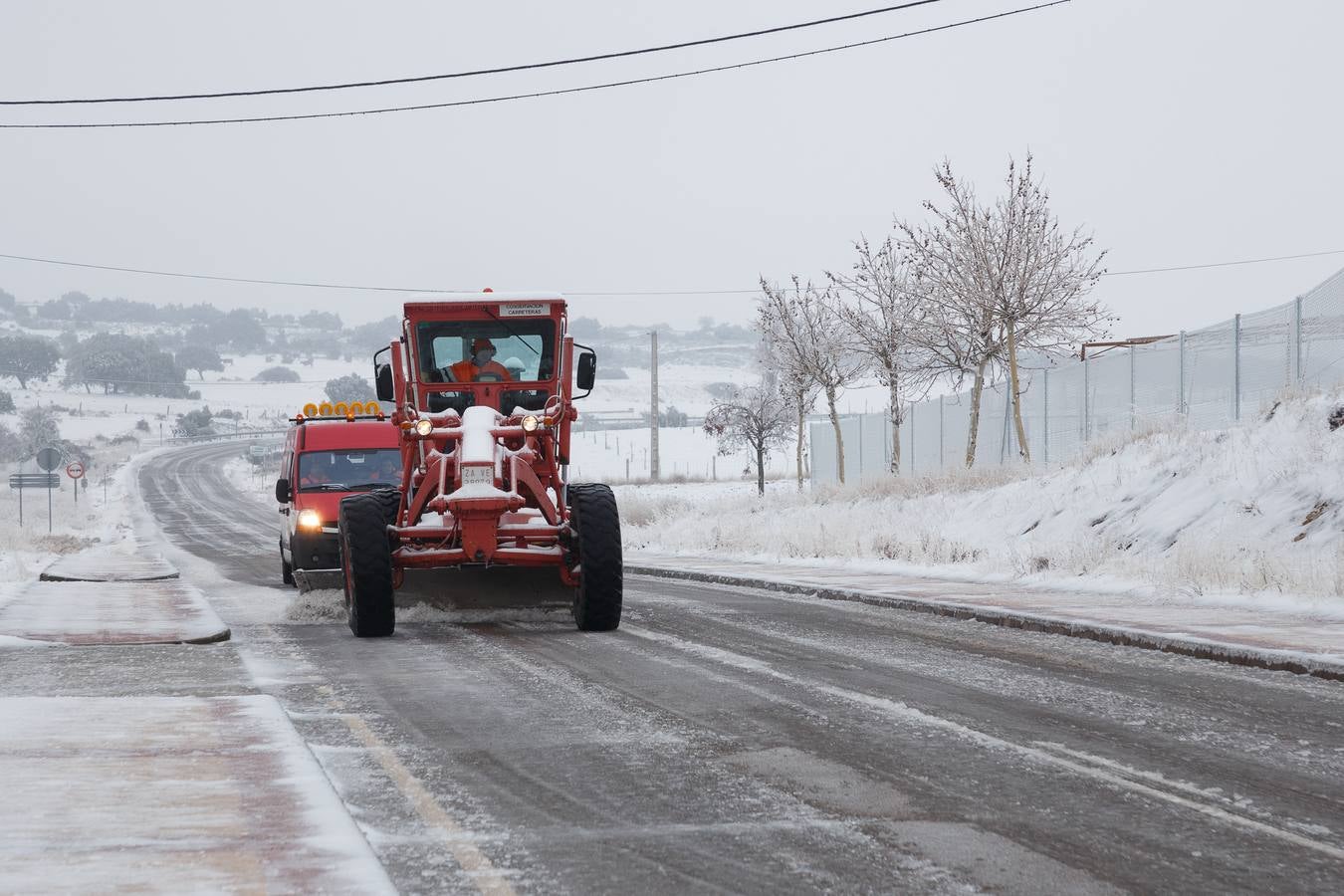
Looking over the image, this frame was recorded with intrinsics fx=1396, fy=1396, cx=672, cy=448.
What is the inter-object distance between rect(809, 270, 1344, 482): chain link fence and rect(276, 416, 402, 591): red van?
41.8 feet

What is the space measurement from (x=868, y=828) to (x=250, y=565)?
2842 centimetres

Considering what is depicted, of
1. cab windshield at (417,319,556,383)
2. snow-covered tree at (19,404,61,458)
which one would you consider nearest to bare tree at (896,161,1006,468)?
cab windshield at (417,319,556,383)

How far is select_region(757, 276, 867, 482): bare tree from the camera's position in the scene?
1786 inches

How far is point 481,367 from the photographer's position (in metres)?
14.0

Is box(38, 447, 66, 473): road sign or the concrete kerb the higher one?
box(38, 447, 66, 473): road sign

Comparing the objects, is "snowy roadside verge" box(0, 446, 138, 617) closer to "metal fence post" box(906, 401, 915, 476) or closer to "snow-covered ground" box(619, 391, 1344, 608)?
"snow-covered ground" box(619, 391, 1344, 608)

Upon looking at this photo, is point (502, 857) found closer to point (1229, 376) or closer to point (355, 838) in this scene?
point (355, 838)

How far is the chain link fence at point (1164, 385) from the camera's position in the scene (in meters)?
22.7

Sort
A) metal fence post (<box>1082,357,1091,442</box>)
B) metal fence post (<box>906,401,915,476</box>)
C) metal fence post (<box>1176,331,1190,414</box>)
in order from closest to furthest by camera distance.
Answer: metal fence post (<box>1176,331,1190,414</box>) < metal fence post (<box>1082,357,1091,442</box>) < metal fence post (<box>906,401,915,476</box>)

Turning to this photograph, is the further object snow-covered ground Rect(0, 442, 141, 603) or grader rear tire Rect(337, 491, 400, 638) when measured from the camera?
snow-covered ground Rect(0, 442, 141, 603)

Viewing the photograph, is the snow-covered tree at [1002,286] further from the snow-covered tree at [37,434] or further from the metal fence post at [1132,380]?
the snow-covered tree at [37,434]

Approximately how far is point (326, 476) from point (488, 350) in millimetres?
6855

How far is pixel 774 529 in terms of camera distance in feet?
102

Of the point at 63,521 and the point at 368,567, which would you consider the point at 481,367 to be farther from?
the point at 63,521
